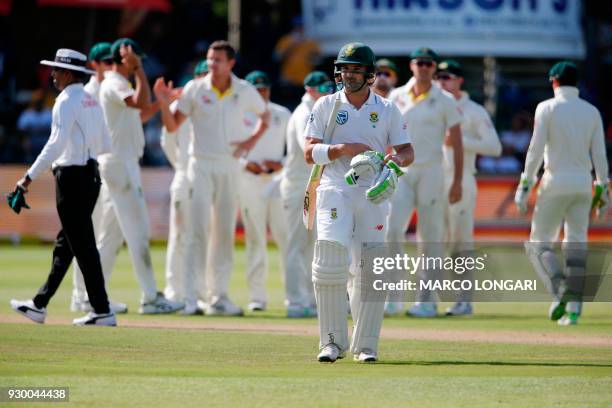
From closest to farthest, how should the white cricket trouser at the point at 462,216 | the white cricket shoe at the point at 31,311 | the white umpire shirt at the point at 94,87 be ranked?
1. the white cricket shoe at the point at 31,311
2. the white umpire shirt at the point at 94,87
3. the white cricket trouser at the point at 462,216

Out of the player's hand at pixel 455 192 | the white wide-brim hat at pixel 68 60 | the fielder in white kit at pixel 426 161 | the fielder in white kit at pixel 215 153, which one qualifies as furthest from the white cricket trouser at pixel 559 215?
the white wide-brim hat at pixel 68 60

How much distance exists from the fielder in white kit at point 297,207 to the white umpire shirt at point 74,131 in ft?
9.14

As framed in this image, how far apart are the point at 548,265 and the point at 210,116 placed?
Result: 3745 mm

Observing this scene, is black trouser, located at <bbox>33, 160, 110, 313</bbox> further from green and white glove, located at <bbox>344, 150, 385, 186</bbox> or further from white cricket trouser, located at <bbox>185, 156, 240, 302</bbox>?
green and white glove, located at <bbox>344, 150, 385, 186</bbox>

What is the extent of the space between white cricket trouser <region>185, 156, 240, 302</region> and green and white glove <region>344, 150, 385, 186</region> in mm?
4775

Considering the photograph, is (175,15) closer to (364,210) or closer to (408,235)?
(408,235)

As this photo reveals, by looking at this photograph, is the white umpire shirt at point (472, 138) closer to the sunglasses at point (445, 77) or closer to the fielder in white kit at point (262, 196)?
the sunglasses at point (445, 77)

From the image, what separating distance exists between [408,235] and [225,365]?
1572cm

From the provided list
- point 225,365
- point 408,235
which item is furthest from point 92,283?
point 408,235

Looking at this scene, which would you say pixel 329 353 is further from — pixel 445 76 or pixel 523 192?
pixel 445 76

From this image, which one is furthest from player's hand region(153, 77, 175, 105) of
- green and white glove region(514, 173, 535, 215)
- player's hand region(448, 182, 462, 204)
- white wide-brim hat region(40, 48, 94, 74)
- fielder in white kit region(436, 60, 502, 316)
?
green and white glove region(514, 173, 535, 215)

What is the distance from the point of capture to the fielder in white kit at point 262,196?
1597 centimetres

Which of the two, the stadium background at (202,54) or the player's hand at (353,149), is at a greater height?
the player's hand at (353,149)

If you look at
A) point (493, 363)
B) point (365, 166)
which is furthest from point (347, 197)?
point (493, 363)
